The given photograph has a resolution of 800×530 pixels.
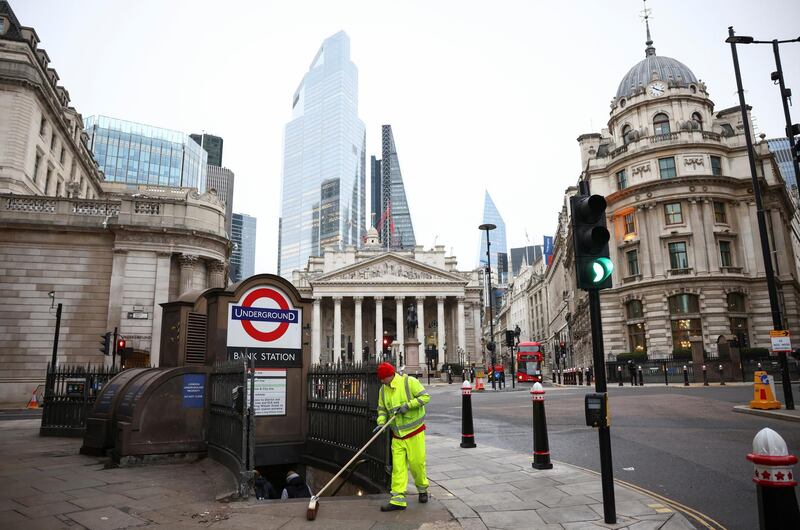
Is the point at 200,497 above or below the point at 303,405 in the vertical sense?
below

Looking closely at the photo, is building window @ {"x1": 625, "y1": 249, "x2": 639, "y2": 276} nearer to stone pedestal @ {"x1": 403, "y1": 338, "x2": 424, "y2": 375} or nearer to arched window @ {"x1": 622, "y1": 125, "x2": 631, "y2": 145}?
arched window @ {"x1": 622, "y1": 125, "x2": 631, "y2": 145}

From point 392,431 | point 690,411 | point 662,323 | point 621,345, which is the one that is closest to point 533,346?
point 621,345

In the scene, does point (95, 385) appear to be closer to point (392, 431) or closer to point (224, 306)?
point (224, 306)

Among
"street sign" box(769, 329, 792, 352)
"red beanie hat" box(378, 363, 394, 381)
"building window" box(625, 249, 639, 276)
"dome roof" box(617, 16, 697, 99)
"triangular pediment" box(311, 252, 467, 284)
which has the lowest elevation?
"red beanie hat" box(378, 363, 394, 381)

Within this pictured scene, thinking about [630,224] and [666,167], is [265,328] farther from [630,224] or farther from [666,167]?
[666,167]

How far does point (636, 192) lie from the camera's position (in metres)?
40.2

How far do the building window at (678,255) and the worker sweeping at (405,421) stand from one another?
1518 inches

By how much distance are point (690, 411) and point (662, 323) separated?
25.3m

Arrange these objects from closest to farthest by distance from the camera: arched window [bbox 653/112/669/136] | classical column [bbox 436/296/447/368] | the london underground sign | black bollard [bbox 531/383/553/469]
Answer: black bollard [bbox 531/383/553/469] → the london underground sign → arched window [bbox 653/112/669/136] → classical column [bbox 436/296/447/368]

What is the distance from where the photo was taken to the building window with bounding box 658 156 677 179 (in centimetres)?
3959

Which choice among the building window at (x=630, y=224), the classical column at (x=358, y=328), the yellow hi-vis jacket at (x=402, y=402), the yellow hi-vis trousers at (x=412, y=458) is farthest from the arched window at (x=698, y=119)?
the classical column at (x=358, y=328)

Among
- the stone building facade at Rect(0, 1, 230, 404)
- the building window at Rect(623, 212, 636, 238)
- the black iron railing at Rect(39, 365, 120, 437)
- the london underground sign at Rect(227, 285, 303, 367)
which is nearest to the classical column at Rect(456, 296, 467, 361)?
the building window at Rect(623, 212, 636, 238)

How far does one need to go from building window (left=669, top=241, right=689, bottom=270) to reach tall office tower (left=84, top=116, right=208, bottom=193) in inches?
3411

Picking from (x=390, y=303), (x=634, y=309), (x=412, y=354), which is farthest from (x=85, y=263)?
(x=390, y=303)
